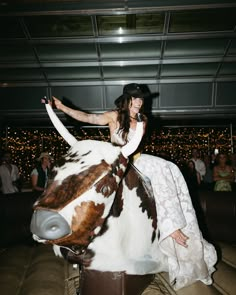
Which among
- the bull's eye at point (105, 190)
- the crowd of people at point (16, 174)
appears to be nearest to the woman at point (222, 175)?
the crowd of people at point (16, 174)

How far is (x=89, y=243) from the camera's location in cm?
162

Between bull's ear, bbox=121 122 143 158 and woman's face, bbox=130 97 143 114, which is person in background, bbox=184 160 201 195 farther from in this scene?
bull's ear, bbox=121 122 143 158

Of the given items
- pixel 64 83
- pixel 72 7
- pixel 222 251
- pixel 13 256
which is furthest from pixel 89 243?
pixel 64 83

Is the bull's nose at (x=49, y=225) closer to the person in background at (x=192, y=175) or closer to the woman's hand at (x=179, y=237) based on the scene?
the woman's hand at (x=179, y=237)

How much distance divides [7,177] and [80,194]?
536 cm

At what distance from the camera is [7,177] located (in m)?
6.38

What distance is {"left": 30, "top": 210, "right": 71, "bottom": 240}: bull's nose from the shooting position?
4.50 feet

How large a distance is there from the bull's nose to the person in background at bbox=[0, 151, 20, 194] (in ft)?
17.4

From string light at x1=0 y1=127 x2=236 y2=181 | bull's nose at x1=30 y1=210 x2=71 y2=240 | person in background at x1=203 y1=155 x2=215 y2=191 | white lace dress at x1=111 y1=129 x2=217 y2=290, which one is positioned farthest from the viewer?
string light at x1=0 y1=127 x2=236 y2=181

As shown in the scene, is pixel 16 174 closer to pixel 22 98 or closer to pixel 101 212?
pixel 22 98

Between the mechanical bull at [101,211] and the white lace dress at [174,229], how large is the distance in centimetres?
8

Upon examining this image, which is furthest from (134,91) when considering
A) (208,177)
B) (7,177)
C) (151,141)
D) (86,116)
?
(151,141)

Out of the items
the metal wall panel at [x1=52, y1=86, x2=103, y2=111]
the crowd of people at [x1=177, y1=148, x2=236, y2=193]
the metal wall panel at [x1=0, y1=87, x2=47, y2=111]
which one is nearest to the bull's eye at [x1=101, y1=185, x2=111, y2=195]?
the crowd of people at [x1=177, y1=148, x2=236, y2=193]

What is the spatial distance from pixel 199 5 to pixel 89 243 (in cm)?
394
